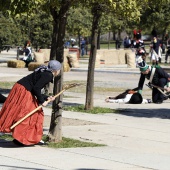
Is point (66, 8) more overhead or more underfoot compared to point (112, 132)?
more overhead

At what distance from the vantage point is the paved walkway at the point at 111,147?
10.5 metres

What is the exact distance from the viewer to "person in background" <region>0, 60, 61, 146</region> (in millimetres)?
12023

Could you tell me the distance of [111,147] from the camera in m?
12.3

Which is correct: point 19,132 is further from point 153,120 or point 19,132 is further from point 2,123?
point 153,120

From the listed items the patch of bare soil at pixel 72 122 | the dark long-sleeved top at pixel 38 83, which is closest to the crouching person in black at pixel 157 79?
the patch of bare soil at pixel 72 122

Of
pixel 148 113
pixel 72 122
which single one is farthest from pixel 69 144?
pixel 148 113

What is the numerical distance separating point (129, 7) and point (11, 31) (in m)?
31.9

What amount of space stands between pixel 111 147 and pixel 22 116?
5.44 feet

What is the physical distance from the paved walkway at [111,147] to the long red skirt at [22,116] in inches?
8.3

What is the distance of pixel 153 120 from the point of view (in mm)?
16672

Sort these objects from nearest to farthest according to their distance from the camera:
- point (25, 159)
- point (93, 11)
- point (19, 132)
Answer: point (25, 159) < point (19, 132) < point (93, 11)

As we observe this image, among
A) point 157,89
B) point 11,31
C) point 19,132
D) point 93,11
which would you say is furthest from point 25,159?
point 11,31

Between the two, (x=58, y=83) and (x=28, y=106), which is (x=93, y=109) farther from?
(x=28, y=106)

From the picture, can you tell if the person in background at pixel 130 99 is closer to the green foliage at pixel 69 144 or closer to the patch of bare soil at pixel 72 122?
the patch of bare soil at pixel 72 122
